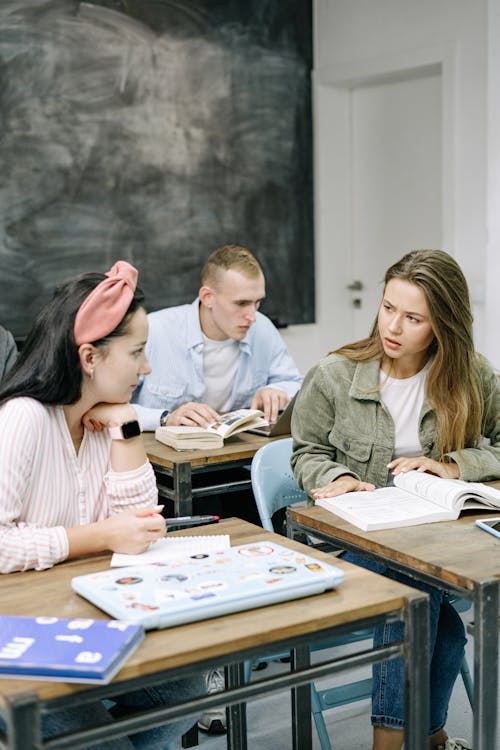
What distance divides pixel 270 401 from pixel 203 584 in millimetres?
1961

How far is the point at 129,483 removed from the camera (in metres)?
2.06

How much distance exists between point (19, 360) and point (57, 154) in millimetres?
3125

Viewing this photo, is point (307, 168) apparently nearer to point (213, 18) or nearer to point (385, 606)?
point (213, 18)

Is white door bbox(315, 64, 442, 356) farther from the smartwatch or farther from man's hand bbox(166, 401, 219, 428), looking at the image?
the smartwatch

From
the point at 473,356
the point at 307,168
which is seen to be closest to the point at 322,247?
the point at 307,168

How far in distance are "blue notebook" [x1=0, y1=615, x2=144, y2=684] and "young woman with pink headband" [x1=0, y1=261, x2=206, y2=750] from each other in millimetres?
351

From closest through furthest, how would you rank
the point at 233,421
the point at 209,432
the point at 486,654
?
the point at 486,654 < the point at 209,432 < the point at 233,421

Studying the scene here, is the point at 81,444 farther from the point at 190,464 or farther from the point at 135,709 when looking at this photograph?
the point at 190,464

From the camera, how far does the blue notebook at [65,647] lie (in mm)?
1310

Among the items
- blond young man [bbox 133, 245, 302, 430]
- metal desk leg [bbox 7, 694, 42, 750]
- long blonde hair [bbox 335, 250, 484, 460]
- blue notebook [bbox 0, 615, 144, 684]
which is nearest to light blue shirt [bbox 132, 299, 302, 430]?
blond young man [bbox 133, 245, 302, 430]

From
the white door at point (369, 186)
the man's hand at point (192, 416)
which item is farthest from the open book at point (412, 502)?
the white door at point (369, 186)

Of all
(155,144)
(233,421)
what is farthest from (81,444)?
(155,144)

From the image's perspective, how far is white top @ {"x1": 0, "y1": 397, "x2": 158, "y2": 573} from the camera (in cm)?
181

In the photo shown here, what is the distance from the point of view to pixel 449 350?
2.54 meters
